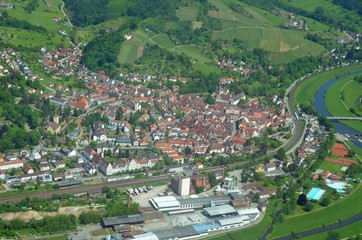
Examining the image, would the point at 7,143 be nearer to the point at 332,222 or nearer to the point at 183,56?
the point at 332,222

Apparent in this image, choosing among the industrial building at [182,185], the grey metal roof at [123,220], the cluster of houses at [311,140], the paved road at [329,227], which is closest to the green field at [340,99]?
the cluster of houses at [311,140]

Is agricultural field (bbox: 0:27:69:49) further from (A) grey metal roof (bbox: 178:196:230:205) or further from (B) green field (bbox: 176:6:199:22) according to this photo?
(A) grey metal roof (bbox: 178:196:230:205)

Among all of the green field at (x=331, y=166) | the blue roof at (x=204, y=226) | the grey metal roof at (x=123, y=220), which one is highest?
the grey metal roof at (x=123, y=220)

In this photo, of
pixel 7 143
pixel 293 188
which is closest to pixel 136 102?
pixel 7 143

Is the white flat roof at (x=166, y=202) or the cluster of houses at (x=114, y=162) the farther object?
the cluster of houses at (x=114, y=162)

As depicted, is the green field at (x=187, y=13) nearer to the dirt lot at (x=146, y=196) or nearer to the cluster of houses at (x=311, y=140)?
the cluster of houses at (x=311, y=140)
